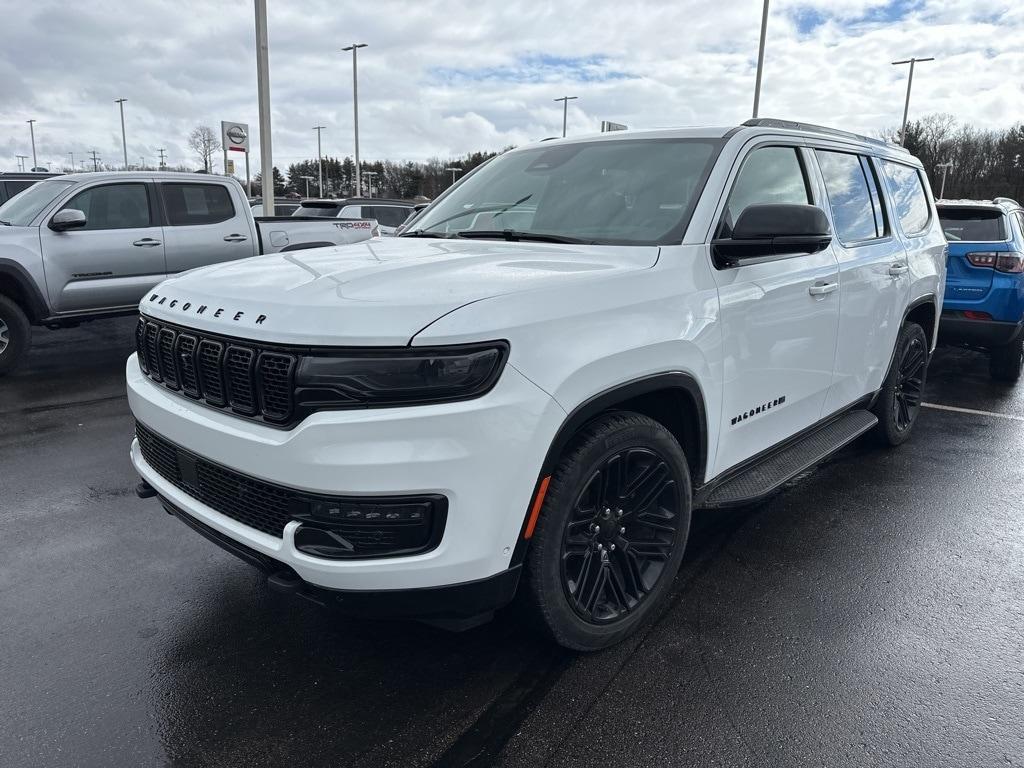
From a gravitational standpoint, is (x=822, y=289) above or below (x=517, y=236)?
below

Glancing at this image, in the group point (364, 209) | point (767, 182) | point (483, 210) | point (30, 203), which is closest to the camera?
point (767, 182)

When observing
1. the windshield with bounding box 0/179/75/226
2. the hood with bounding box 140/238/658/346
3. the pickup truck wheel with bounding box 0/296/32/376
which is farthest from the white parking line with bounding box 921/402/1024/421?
the windshield with bounding box 0/179/75/226

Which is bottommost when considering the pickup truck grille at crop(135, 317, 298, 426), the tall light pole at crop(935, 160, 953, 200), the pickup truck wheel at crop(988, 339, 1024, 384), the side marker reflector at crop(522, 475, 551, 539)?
the pickup truck wheel at crop(988, 339, 1024, 384)

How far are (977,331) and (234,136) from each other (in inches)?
588

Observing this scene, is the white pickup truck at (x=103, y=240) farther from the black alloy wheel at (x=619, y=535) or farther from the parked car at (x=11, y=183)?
the parked car at (x=11, y=183)

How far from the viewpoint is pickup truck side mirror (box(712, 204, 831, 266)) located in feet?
9.34

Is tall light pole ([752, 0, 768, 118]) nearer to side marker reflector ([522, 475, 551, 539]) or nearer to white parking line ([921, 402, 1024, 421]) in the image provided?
white parking line ([921, 402, 1024, 421])

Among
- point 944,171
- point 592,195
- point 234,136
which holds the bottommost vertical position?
point 592,195

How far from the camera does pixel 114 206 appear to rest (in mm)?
8117

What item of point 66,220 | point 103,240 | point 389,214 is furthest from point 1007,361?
point 389,214

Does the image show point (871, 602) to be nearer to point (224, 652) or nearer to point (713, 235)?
point (713, 235)

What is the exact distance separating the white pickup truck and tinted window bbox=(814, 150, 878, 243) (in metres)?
3.96

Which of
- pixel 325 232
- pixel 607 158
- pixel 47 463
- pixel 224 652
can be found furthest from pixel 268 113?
pixel 224 652

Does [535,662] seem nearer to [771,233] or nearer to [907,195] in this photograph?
[771,233]
